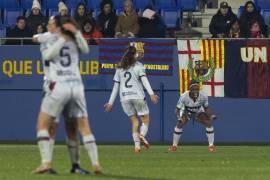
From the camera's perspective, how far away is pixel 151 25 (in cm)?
2950

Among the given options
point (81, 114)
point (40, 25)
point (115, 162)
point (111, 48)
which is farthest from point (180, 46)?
point (81, 114)

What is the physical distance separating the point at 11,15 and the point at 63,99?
1763cm

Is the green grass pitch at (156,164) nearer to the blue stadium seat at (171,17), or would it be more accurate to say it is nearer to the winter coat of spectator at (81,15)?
the winter coat of spectator at (81,15)

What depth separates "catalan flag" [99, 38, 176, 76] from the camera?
29500mm

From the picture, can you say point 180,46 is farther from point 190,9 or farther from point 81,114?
point 81,114

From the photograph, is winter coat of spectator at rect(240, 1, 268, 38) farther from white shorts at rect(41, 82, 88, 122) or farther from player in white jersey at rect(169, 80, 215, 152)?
white shorts at rect(41, 82, 88, 122)

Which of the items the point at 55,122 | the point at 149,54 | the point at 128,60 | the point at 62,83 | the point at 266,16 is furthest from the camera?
the point at 266,16

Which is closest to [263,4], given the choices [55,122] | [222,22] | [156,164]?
[222,22]

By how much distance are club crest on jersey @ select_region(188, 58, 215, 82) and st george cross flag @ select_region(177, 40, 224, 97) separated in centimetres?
8

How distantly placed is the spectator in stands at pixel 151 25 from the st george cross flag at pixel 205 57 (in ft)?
2.12

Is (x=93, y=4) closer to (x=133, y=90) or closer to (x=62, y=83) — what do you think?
(x=133, y=90)

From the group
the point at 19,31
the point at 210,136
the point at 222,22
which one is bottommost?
the point at 210,136

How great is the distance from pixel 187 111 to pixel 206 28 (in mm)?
7126

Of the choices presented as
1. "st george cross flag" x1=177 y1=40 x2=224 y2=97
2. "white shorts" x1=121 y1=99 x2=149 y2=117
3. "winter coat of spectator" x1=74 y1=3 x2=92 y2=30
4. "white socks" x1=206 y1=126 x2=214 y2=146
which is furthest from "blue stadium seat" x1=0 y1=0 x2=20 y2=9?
"white shorts" x1=121 y1=99 x2=149 y2=117
